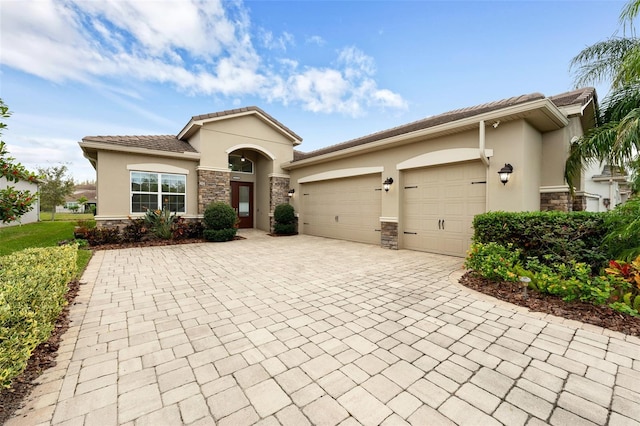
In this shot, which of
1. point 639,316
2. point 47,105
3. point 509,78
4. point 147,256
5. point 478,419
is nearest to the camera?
point 478,419

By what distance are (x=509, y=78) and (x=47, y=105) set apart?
18837 millimetres

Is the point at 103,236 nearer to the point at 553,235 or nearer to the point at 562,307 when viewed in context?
the point at 562,307

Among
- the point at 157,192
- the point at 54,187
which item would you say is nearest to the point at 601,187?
the point at 157,192

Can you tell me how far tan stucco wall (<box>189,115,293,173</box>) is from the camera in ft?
34.1

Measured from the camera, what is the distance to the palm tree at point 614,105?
13.9ft

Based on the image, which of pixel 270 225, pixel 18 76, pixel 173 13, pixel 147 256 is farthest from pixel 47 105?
pixel 270 225

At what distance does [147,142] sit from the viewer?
32.0 ft

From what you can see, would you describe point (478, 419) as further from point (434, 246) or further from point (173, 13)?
point (173, 13)

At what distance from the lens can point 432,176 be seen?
281 inches

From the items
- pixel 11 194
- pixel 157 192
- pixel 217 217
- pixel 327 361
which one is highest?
pixel 157 192

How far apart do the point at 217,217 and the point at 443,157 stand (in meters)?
7.86

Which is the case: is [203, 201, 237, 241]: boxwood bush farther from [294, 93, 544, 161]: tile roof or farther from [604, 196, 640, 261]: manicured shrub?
[604, 196, 640, 261]: manicured shrub

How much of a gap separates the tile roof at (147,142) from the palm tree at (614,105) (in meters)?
12.1

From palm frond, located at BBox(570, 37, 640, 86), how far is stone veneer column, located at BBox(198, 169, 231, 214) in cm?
1198
